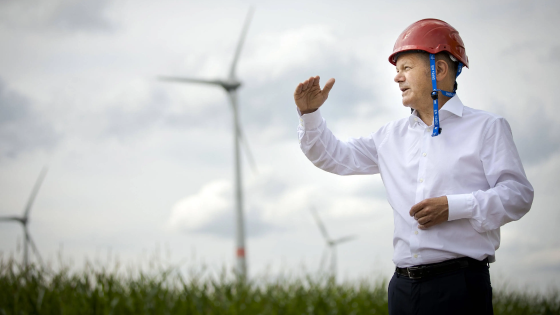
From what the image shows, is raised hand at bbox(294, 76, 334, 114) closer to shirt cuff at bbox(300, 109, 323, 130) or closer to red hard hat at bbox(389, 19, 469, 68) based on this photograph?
shirt cuff at bbox(300, 109, 323, 130)

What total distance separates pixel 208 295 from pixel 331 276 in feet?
10.7

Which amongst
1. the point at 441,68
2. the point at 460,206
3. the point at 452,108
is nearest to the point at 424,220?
the point at 460,206

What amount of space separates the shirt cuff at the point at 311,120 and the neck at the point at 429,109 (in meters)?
0.62

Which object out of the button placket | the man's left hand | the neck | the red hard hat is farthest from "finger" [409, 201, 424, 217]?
the red hard hat

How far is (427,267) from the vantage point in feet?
10.2

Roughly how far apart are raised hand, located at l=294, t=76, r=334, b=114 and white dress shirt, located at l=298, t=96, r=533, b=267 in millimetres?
66

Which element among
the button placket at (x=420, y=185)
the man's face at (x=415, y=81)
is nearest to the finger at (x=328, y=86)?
the man's face at (x=415, y=81)

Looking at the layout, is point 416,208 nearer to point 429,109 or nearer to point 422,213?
point 422,213

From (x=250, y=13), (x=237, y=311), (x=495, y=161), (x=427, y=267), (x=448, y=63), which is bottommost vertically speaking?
(x=237, y=311)

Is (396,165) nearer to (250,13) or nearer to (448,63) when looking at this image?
(448,63)

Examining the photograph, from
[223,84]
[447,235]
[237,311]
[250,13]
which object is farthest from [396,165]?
[250,13]

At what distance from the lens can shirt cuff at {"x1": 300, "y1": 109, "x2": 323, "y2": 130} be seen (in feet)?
11.5

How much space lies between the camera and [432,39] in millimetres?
3398

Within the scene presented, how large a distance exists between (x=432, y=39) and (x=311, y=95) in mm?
815
